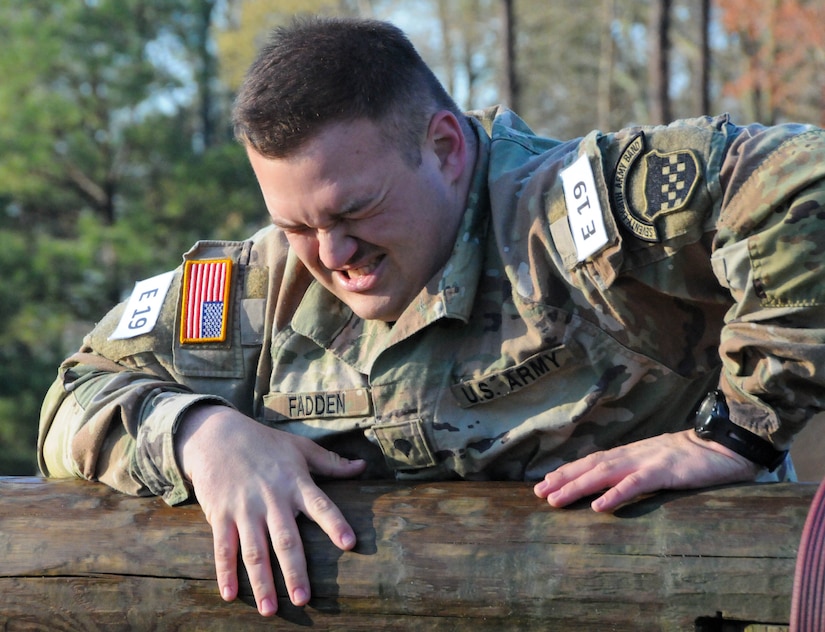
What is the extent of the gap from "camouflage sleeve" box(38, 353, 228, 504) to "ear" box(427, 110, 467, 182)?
79 cm

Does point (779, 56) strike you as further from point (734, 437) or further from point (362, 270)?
point (734, 437)

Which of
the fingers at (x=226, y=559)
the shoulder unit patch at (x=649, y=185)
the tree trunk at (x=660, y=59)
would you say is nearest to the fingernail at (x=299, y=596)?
the fingers at (x=226, y=559)

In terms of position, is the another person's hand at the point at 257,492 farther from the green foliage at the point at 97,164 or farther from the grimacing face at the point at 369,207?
the green foliage at the point at 97,164

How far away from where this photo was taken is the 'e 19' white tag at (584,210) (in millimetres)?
2346

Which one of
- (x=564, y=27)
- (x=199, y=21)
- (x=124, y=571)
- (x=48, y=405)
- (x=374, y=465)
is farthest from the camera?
(x=564, y=27)

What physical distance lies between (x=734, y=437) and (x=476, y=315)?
2.21 ft

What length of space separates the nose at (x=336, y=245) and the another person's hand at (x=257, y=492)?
1.38 ft

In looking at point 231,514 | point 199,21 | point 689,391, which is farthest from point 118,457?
point 199,21

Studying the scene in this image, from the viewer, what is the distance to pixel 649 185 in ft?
7.61

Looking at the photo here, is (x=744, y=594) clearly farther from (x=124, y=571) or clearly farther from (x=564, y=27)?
(x=564, y=27)

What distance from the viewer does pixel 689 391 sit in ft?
8.52

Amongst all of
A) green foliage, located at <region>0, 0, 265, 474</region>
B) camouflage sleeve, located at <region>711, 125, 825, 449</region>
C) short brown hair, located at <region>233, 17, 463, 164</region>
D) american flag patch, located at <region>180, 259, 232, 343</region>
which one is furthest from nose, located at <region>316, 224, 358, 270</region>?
green foliage, located at <region>0, 0, 265, 474</region>

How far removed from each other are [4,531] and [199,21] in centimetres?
1423

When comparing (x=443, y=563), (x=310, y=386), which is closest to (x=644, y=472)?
(x=443, y=563)
